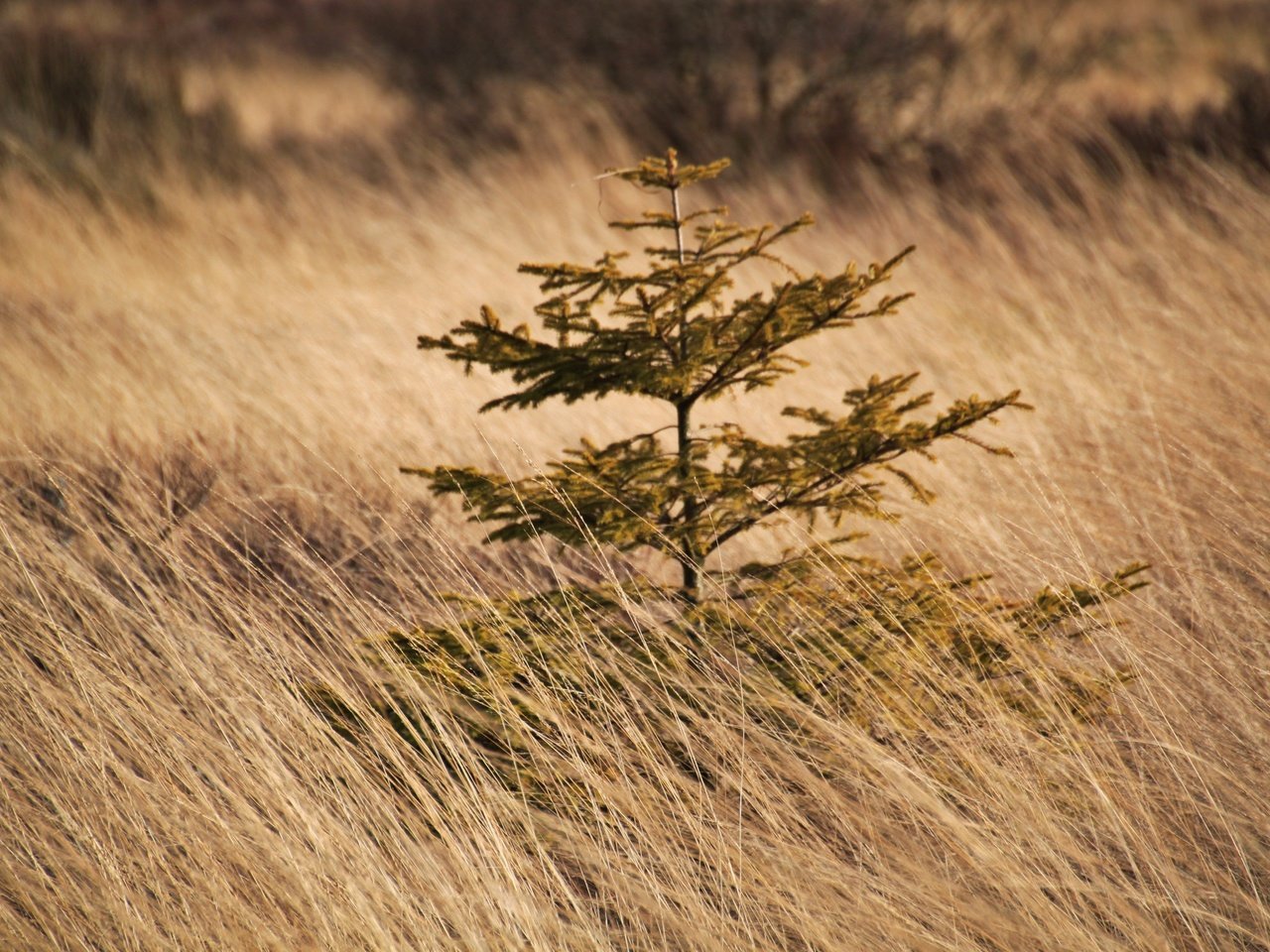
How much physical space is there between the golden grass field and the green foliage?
0.07m

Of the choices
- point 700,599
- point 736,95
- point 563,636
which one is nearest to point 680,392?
point 700,599

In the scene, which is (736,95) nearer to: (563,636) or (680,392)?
(680,392)

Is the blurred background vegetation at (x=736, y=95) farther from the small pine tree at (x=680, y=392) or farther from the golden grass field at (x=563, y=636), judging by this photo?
the small pine tree at (x=680, y=392)

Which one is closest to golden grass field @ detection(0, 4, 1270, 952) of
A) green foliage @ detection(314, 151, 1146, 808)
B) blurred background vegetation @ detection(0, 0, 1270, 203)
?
green foliage @ detection(314, 151, 1146, 808)

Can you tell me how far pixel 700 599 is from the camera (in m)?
2.17

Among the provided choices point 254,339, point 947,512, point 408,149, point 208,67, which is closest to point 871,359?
point 947,512

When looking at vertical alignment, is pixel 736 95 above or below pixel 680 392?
above

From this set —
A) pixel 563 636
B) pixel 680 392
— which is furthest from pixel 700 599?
pixel 680 392

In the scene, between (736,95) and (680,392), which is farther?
(736,95)

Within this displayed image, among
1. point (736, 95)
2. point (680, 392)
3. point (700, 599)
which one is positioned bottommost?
point (700, 599)

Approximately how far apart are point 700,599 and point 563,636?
1.05 ft

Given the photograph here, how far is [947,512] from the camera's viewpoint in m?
2.95

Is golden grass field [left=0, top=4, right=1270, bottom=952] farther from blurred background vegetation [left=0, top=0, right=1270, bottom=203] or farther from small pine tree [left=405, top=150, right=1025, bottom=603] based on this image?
blurred background vegetation [left=0, top=0, right=1270, bottom=203]

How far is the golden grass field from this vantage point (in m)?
1.72
